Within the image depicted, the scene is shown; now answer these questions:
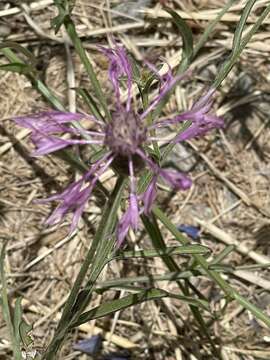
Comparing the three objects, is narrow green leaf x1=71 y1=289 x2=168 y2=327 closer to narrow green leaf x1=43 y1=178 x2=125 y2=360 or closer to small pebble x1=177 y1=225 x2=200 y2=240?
narrow green leaf x1=43 y1=178 x2=125 y2=360

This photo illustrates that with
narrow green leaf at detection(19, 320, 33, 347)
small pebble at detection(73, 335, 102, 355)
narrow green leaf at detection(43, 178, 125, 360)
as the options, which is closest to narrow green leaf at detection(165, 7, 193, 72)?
narrow green leaf at detection(43, 178, 125, 360)

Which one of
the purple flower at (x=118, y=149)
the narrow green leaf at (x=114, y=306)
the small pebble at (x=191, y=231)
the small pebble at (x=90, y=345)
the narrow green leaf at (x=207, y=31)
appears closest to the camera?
the purple flower at (x=118, y=149)

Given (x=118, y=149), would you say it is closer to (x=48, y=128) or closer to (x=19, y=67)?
(x=48, y=128)

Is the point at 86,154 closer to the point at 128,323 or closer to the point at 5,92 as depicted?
the point at 5,92

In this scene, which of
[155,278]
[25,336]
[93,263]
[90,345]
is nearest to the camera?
[93,263]

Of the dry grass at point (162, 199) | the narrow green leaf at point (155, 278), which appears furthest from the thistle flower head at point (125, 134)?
the dry grass at point (162, 199)

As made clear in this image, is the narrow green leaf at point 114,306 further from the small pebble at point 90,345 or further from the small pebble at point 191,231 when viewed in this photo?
the small pebble at point 191,231

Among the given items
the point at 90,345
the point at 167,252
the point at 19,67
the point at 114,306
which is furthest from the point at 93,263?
the point at 90,345

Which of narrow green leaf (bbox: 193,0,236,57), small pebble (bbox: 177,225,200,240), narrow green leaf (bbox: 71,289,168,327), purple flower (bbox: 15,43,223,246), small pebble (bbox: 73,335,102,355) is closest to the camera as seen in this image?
purple flower (bbox: 15,43,223,246)

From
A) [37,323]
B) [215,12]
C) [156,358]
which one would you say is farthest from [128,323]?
[215,12]
